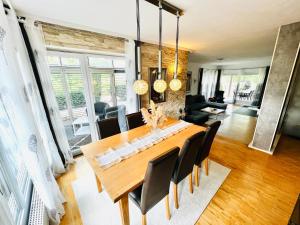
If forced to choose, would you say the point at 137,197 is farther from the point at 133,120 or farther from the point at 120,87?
the point at 120,87

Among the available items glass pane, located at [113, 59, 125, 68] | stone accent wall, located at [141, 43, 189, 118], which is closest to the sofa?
stone accent wall, located at [141, 43, 189, 118]

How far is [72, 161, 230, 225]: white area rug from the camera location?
1547 mm

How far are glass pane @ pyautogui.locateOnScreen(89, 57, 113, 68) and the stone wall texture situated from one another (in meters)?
3.33

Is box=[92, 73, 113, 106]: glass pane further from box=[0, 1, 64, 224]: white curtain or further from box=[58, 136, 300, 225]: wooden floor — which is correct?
box=[58, 136, 300, 225]: wooden floor

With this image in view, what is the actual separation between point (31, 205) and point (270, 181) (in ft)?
10.8

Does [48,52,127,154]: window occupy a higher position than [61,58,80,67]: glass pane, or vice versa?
[61,58,80,67]: glass pane

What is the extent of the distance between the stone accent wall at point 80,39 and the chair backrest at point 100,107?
112cm

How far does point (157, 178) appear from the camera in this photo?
1.19 m

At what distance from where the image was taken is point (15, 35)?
1.59 meters

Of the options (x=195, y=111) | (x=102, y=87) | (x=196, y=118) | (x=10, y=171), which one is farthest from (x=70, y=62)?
(x=195, y=111)

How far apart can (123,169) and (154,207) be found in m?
0.85

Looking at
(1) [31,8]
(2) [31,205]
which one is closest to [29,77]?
(1) [31,8]

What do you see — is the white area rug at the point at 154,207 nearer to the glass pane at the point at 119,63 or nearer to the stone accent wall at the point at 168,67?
the stone accent wall at the point at 168,67

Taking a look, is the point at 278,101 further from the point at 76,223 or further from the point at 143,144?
the point at 76,223
